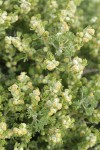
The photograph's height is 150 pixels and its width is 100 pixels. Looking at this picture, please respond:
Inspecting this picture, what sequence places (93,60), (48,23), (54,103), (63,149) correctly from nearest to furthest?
(54,103) < (63,149) < (48,23) < (93,60)

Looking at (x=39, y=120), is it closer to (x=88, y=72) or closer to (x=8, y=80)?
(x=8, y=80)

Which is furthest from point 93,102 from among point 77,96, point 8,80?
point 8,80

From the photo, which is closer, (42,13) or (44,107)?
(44,107)

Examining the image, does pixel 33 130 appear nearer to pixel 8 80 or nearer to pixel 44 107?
pixel 44 107

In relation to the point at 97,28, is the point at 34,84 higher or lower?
lower

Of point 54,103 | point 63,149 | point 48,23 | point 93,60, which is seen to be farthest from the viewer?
point 93,60

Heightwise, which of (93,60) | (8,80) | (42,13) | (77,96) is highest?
(42,13)
